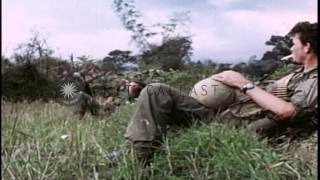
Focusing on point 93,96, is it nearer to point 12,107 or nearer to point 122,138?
point 122,138

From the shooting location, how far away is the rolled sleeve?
10.0 ft

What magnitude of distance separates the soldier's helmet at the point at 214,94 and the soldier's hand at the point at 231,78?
0.03 m

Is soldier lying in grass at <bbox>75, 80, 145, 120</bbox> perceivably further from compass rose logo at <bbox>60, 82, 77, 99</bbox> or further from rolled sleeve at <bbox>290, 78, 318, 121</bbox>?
rolled sleeve at <bbox>290, 78, 318, 121</bbox>

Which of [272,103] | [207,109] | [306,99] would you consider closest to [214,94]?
[207,109]

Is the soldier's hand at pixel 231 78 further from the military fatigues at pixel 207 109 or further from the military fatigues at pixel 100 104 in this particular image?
the military fatigues at pixel 100 104

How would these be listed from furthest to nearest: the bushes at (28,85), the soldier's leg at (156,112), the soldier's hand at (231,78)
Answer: the soldier's hand at (231,78)
the soldier's leg at (156,112)
the bushes at (28,85)

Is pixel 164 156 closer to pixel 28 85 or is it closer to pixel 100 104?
pixel 28 85

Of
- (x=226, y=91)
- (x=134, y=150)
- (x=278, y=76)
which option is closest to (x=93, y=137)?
(x=134, y=150)

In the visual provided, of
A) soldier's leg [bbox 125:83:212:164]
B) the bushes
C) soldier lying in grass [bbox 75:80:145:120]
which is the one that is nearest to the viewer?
the bushes

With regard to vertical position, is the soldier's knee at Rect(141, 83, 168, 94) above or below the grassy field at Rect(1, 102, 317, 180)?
above

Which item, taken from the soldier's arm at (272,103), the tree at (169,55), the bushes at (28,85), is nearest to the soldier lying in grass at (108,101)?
the tree at (169,55)

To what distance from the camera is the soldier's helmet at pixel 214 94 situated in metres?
3.27

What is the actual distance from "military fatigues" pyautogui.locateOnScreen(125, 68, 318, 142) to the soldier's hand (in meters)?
0.10

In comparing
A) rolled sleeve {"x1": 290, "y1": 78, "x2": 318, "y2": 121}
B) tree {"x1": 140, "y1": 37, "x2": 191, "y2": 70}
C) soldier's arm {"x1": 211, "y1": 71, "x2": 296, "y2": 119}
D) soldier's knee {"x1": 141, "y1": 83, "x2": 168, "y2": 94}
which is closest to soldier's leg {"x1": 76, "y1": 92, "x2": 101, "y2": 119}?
tree {"x1": 140, "y1": 37, "x2": 191, "y2": 70}
